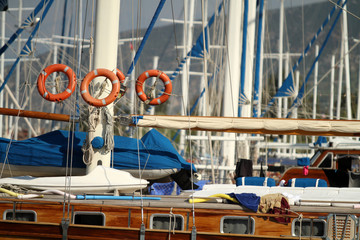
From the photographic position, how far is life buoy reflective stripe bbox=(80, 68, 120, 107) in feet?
37.0

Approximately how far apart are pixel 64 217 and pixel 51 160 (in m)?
2.96

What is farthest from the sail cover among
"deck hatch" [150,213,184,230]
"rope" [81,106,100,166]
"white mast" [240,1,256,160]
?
"white mast" [240,1,256,160]

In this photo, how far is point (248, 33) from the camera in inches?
821

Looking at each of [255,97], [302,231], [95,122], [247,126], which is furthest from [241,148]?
[302,231]

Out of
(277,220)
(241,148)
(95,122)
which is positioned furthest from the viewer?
(241,148)

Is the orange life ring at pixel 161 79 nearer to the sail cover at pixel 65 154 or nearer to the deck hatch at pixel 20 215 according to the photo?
the sail cover at pixel 65 154

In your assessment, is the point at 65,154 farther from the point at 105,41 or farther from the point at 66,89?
the point at 105,41

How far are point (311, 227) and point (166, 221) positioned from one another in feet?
8.19

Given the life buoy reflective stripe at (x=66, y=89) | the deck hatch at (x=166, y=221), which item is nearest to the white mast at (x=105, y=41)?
the life buoy reflective stripe at (x=66, y=89)

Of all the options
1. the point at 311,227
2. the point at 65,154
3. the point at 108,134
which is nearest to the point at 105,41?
the point at 108,134

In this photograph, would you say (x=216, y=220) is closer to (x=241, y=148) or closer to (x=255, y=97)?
(x=241, y=148)

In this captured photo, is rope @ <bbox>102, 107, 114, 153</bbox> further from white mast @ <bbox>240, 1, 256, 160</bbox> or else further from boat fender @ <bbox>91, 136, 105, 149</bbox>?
white mast @ <bbox>240, 1, 256, 160</bbox>

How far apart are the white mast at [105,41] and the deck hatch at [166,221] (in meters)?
2.75

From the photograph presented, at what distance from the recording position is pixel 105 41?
12.4m
